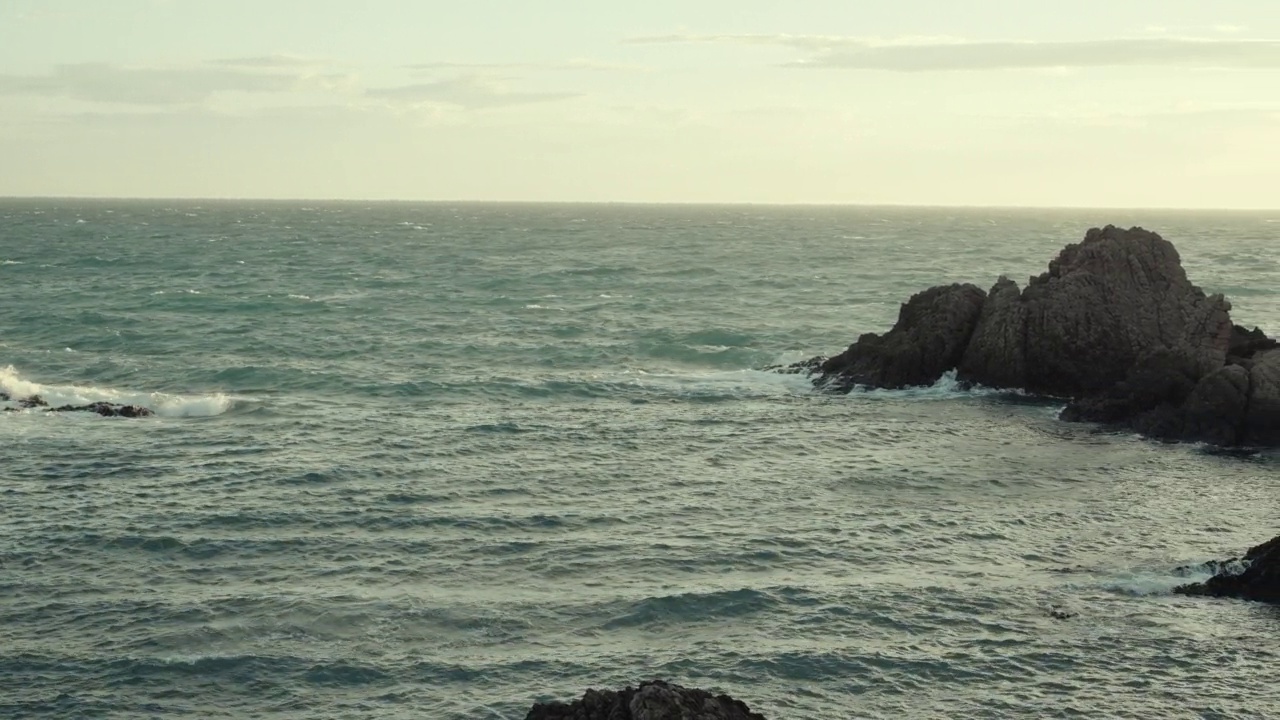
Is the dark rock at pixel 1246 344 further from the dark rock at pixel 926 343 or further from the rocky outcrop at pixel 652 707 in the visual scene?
the rocky outcrop at pixel 652 707

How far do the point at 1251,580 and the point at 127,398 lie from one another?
134ft

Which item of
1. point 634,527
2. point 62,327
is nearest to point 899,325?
point 634,527

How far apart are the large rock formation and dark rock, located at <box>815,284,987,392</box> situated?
5cm

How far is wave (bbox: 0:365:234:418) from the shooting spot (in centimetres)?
4975

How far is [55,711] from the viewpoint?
22.5 meters

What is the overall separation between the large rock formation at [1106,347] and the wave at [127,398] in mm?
24565

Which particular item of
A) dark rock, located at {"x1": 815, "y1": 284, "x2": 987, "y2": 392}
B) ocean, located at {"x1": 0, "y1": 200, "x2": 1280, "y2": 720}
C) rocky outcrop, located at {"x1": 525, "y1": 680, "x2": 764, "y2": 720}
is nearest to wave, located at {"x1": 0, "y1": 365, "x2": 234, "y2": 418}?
ocean, located at {"x1": 0, "y1": 200, "x2": 1280, "y2": 720}

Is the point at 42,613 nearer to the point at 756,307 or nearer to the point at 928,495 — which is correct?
the point at 928,495

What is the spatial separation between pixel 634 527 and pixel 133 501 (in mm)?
13822

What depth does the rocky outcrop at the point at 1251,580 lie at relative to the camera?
27734mm

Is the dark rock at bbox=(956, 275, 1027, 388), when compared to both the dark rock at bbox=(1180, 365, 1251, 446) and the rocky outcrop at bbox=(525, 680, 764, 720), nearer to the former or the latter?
the dark rock at bbox=(1180, 365, 1251, 446)


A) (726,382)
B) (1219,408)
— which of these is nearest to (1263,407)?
(1219,408)

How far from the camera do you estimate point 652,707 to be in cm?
1697

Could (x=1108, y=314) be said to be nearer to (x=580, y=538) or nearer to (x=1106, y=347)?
(x=1106, y=347)
